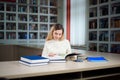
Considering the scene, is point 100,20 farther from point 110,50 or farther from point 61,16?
point 61,16

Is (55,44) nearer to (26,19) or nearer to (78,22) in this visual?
(78,22)

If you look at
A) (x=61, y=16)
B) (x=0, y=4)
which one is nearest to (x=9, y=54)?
(x=0, y=4)

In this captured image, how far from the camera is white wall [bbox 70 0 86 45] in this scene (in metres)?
5.11

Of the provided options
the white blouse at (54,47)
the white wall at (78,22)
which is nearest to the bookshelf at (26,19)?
the white wall at (78,22)

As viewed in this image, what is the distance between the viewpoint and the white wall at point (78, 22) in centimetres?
511

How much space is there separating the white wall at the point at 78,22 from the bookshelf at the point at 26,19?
0.88m

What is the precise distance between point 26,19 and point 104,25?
2.49m

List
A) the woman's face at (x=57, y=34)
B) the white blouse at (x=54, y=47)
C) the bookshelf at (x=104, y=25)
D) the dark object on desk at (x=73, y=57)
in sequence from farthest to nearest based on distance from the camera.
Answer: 1. the bookshelf at (x=104, y=25)
2. the white blouse at (x=54, y=47)
3. the woman's face at (x=57, y=34)
4. the dark object on desk at (x=73, y=57)

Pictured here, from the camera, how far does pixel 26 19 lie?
5742mm

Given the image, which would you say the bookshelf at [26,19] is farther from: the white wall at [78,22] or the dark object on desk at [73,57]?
the dark object on desk at [73,57]

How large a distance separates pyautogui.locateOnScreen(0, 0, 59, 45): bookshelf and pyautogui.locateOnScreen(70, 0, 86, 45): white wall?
0.88 metres

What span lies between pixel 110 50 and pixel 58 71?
293cm

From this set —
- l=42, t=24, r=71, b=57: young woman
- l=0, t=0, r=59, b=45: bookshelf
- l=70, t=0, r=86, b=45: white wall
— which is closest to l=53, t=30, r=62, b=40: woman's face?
l=42, t=24, r=71, b=57: young woman

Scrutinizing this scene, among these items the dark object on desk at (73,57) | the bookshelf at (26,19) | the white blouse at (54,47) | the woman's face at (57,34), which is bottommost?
the dark object on desk at (73,57)
